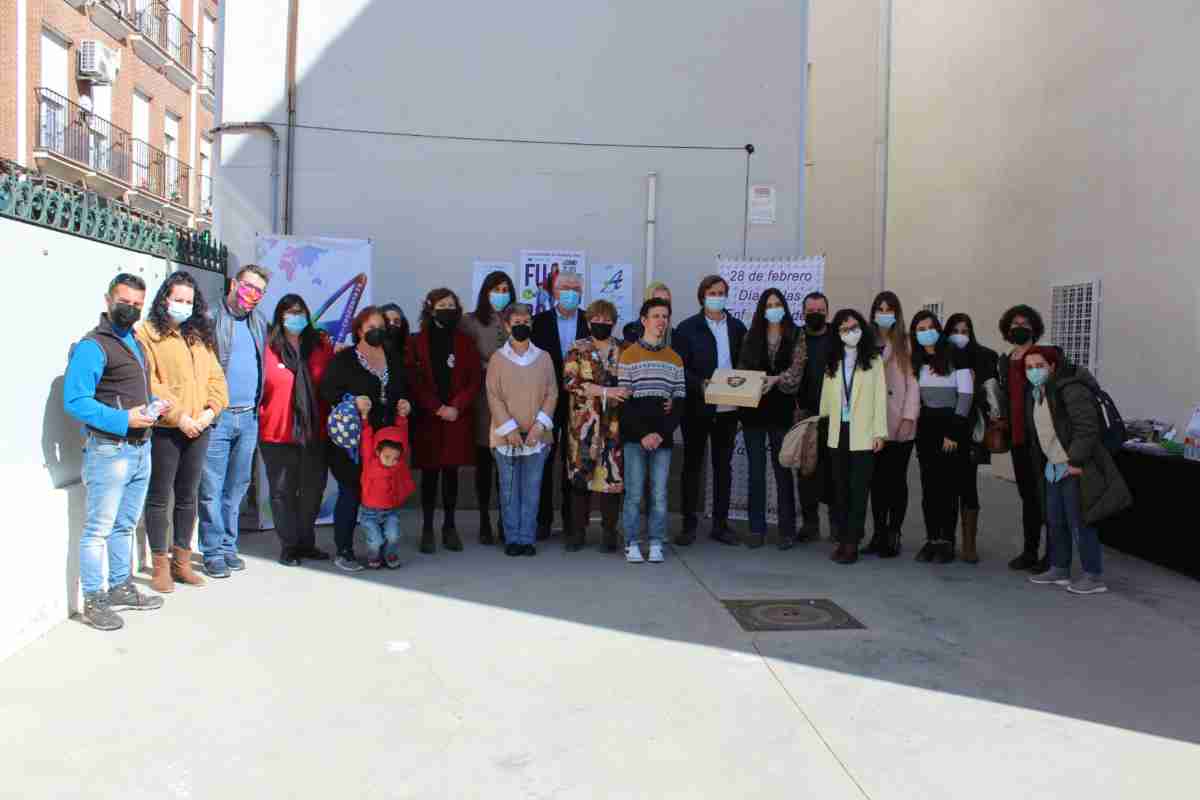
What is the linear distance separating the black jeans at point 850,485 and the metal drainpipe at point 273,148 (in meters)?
5.18

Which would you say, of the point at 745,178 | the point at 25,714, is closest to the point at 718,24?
the point at 745,178

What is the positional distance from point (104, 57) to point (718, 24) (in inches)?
630

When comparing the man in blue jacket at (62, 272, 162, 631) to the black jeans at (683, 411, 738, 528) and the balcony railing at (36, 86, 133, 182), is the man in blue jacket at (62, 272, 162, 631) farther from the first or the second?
the balcony railing at (36, 86, 133, 182)

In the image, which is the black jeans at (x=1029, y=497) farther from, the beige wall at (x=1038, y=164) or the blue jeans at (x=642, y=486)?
the blue jeans at (x=642, y=486)

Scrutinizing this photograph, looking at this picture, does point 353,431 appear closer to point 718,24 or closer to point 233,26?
point 233,26

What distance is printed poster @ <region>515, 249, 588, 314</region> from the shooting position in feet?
27.7

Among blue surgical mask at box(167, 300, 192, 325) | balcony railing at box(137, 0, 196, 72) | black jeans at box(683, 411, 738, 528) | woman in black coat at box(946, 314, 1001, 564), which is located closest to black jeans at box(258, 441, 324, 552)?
blue surgical mask at box(167, 300, 192, 325)

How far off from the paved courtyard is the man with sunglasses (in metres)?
0.37

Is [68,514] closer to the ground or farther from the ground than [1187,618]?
farther from the ground

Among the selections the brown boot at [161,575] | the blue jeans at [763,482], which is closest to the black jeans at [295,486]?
the brown boot at [161,575]

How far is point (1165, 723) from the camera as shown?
13.1 feet

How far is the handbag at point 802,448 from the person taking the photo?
686 centimetres

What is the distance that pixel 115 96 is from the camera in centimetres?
2112

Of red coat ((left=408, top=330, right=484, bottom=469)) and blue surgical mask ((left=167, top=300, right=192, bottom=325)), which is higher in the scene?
blue surgical mask ((left=167, top=300, right=192, bottom=325))
